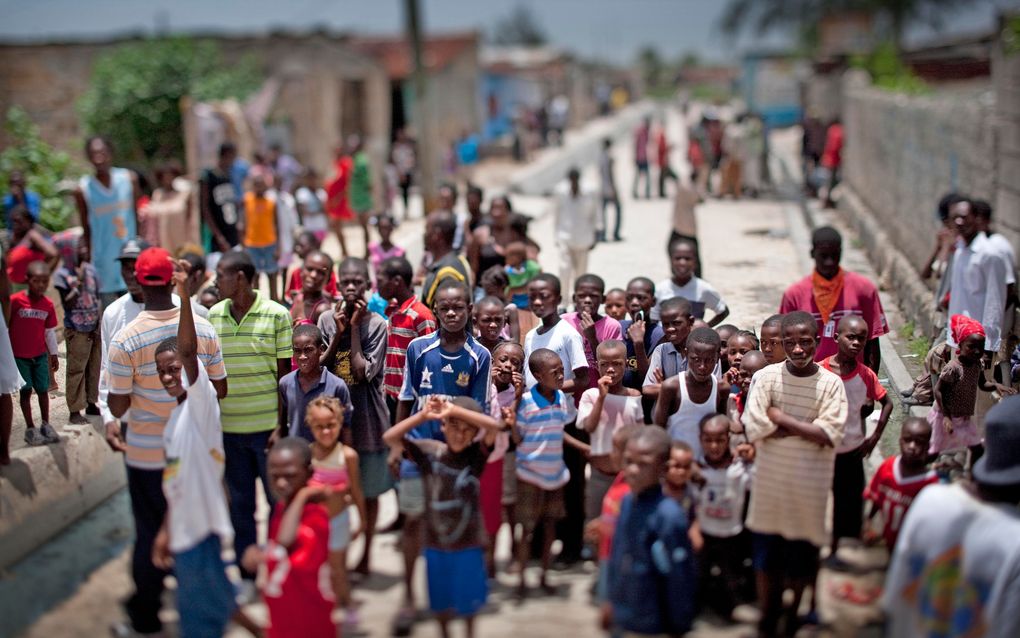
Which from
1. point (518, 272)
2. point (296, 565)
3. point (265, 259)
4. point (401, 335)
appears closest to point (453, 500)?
point (296, 565)

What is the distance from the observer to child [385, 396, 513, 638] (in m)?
4.91

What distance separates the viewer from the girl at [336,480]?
496 cm

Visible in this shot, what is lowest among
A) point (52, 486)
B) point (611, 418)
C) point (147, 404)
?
point (52, 486)

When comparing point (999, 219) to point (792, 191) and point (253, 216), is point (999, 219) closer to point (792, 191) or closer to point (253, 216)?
point (253, 216)

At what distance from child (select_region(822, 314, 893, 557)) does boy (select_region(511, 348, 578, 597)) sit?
4.65 feet

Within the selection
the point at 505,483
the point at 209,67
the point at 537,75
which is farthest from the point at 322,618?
the point at 537,75

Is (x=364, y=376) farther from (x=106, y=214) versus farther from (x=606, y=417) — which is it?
(x=106, y=214)

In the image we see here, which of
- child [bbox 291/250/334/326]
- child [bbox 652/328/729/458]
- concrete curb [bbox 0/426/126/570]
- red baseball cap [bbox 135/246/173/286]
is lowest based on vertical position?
concrete curb [bbox 0/426/126/570]

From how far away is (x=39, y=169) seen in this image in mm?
12961

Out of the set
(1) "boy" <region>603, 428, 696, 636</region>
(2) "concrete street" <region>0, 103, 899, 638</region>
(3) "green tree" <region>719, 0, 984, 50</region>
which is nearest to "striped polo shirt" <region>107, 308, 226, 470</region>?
(2) "concrete street" <region>0, 103, 899, 638</region>

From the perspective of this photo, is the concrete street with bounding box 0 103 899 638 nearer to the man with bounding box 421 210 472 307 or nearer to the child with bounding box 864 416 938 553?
the child with bounding box 864 416 938 553

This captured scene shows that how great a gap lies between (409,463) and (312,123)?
71.2ft

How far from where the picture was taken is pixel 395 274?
7125mm

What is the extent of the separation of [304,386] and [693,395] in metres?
2.05
